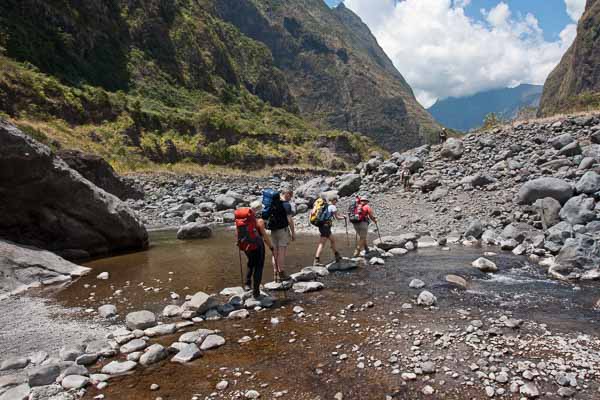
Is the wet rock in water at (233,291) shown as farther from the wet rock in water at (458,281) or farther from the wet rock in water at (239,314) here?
the wet rock in water at (458,281)

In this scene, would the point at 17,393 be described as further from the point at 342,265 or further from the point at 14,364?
the point at 342,265

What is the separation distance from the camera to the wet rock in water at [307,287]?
400 inches

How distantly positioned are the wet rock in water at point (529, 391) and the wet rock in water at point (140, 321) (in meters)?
6.61


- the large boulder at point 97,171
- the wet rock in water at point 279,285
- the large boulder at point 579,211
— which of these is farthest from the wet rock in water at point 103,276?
the large boulder at point 579,211

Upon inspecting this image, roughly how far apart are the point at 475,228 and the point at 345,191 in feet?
43.1

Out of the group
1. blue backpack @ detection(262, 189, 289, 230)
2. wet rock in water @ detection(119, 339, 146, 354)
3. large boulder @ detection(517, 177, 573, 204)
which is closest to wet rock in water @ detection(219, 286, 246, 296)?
blue backpack @ detection(262, 189, 289, 230)

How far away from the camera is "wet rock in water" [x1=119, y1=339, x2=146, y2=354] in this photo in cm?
687

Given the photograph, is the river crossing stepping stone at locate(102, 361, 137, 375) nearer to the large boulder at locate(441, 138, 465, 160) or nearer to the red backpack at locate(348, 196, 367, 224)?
the red backpack at locate(348, 196, 367, 224)

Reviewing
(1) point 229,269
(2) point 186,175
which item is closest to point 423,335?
(1) point 229,269

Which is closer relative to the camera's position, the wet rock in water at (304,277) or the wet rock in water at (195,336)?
the wet rock in water at (195,336)

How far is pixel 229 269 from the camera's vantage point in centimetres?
1307

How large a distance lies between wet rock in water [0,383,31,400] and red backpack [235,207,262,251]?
4748 mm

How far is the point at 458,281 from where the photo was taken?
33.0 feet

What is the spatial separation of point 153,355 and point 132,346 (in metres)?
0.71
